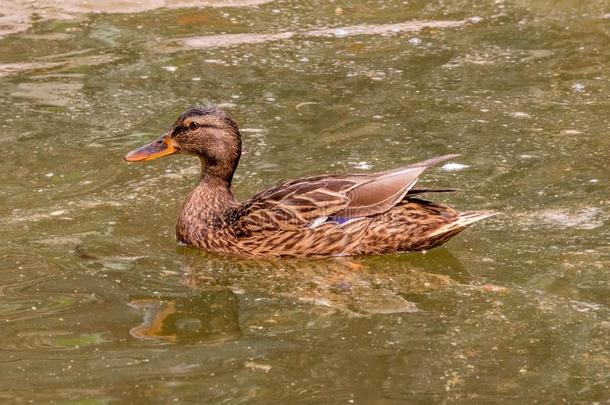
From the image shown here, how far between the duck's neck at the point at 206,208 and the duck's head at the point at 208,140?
2.6 inches

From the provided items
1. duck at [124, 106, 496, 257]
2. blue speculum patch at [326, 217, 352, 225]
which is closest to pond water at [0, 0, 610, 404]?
duck at [124, 106, 496, 257]

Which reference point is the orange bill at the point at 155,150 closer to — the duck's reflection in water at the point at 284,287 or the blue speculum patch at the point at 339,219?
the duck's reflection in water at the point at 284,287

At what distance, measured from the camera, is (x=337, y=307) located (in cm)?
734

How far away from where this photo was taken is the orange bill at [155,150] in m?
8.88

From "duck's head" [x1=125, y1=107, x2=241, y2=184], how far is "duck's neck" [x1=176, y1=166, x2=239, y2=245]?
66mm

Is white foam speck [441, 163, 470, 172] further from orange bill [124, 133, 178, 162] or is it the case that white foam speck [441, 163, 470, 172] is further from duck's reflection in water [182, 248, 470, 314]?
orange bill [124, 133, 178, 162]

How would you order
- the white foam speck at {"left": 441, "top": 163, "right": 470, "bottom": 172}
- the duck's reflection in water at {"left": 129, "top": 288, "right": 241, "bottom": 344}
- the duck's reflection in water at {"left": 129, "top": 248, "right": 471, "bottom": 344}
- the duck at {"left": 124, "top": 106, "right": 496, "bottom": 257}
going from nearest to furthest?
the duck's reflection in water at {"left": 129, "top": 288, "right": 241, "bottom": 344}, the duck's reflection in water at {"left": 129, "top": 248, "right": 471, "bottom": 344}, the duck at {"left": 124, "top": 106, "right": 496, "bottom": 257}, the white foam speck at {"left": 441, "top": 163, "right": 470, "bottom": 172}

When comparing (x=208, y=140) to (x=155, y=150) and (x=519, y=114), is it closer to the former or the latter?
(x=155, y=150)

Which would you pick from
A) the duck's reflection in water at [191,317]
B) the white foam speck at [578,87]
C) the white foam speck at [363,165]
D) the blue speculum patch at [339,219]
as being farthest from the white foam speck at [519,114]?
the duck's reflection in water at [191,317]

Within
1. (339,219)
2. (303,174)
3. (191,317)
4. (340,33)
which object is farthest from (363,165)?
(340,33)

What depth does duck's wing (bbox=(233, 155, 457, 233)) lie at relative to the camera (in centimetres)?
838

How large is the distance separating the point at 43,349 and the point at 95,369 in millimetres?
419

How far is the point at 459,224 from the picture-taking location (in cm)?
818

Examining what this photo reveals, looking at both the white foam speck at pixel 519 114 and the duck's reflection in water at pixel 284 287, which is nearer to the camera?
the duck's reflection in water at pixel 284 287
